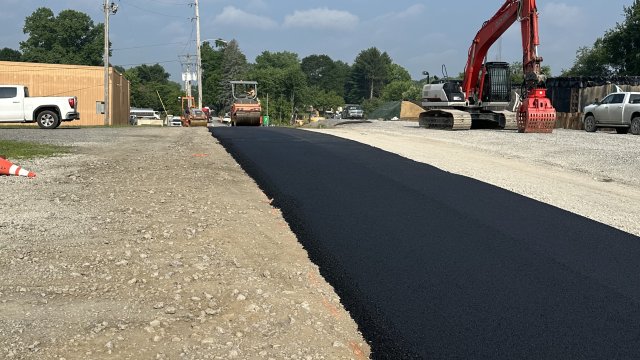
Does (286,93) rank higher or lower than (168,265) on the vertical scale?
higher

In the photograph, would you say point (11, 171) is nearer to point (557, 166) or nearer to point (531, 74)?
point (557, 166)

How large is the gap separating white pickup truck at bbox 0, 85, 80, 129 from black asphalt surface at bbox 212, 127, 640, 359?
61.2 feet

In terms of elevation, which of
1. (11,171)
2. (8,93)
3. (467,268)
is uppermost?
(8,93)

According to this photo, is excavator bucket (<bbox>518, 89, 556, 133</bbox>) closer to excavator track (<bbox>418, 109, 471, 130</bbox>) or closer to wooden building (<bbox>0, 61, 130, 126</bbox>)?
excavator track (<bbox>418, 109, 471, 130</bbox>)

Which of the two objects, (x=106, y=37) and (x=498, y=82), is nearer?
(x=498, y=82)

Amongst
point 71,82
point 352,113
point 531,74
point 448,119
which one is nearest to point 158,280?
point 531,74

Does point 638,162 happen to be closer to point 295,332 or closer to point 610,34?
point 295,332

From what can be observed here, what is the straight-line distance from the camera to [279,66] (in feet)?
548

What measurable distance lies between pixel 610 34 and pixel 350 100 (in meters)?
118

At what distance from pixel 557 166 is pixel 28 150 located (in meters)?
12.6

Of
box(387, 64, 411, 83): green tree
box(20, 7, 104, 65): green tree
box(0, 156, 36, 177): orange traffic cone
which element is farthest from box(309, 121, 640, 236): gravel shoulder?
box(387, 64, 411, 83): green tree

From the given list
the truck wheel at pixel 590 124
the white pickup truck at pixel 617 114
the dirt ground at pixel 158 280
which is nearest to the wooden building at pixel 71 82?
the truck wheel at pixel 590 124

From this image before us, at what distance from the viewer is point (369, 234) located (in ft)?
21.2

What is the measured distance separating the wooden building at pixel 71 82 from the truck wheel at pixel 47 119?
22.8m
